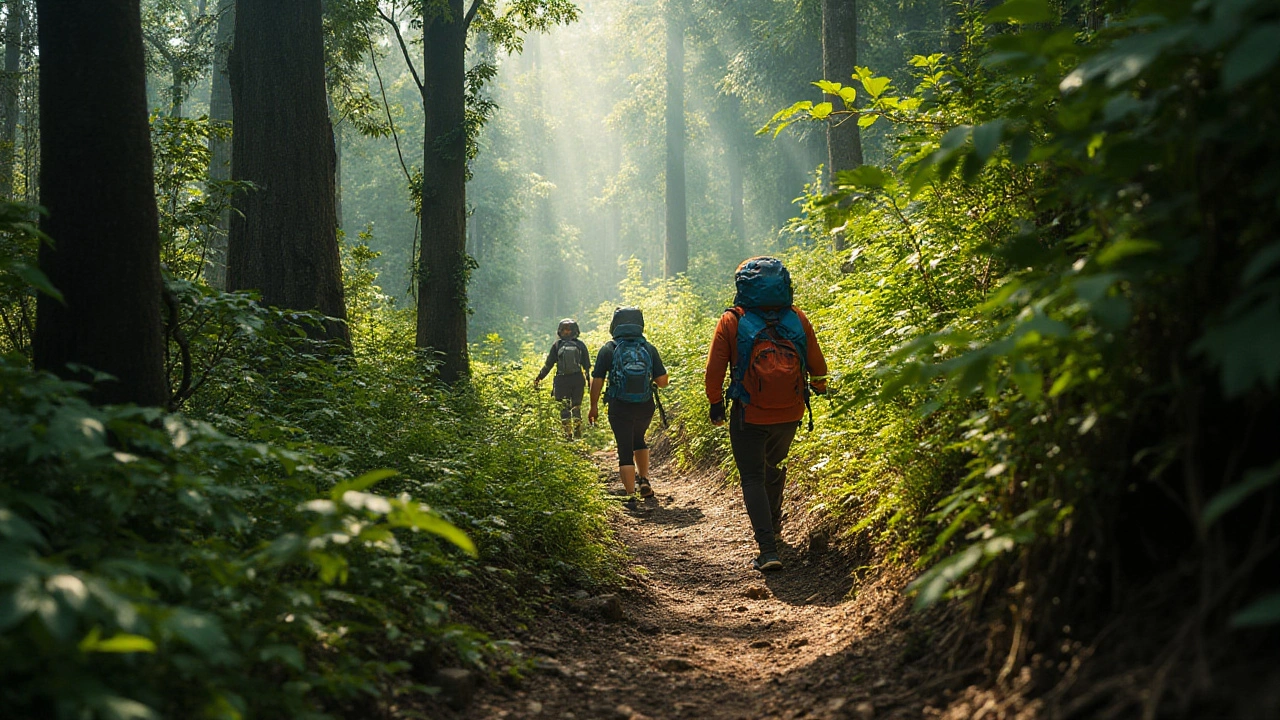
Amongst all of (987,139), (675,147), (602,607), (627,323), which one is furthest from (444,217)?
(675,147)

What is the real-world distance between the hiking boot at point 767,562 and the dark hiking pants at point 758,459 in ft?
0.12

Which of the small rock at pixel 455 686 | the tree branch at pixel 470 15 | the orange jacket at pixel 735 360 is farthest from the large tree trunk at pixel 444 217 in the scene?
the small rock at pixel 455 686

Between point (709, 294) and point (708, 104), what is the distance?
14.2 m

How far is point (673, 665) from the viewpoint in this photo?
4391 mm

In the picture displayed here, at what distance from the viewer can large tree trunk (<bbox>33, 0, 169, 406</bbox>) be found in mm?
3502

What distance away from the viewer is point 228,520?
9.61 ft

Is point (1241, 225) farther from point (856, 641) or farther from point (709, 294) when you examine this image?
point (709, 294)

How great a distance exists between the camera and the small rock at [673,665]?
4355mm

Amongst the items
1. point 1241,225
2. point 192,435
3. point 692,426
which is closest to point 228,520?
point 192,435

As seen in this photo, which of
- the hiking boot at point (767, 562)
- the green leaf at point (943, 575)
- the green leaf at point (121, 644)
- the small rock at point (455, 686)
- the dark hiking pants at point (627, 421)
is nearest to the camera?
the green leaf at point (121, 644)

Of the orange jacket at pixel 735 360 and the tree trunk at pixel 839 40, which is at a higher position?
the tree trunk at pixel 839 40

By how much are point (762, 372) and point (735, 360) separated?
24 cm

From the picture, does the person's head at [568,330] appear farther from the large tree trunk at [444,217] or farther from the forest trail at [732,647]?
the forest trail at [732,647]

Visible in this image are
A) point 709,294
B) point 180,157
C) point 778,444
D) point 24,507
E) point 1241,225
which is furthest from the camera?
point 709,294
